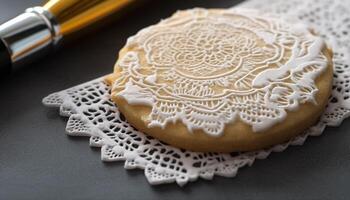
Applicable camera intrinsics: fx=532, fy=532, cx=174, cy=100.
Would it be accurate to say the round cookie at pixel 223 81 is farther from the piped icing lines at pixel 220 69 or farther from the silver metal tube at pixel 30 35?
the silver metal tube at pixel 30 35

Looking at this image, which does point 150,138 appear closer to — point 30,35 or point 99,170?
point 99,170

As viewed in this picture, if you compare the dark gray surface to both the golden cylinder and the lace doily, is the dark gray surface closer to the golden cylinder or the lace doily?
the lace doily

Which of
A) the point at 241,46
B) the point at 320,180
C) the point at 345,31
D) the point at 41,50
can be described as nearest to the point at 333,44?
the point at 345,31

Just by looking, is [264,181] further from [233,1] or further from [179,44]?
[233,1]

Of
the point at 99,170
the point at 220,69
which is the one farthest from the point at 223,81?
the point at 99,170

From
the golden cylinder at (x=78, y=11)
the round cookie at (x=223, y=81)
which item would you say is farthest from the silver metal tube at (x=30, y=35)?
the round cookie at (x=223, y=81)

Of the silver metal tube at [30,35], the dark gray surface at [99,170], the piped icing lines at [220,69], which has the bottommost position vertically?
the dark gray surface at [99,170]
